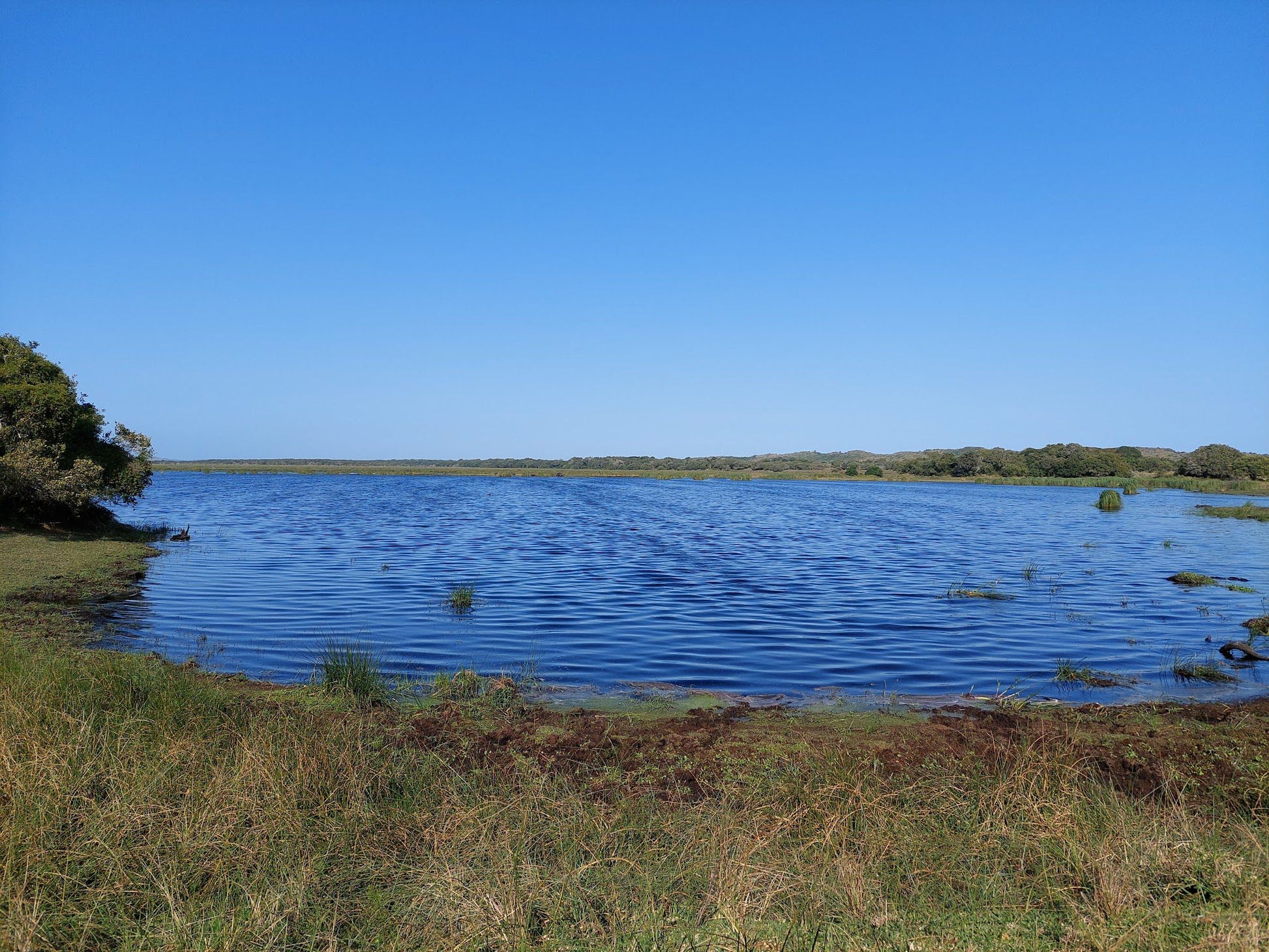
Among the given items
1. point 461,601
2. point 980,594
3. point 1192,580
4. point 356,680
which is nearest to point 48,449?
point 461,601

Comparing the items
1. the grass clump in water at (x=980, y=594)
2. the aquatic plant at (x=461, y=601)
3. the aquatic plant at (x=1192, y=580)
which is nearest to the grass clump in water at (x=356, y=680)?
the aquatic plant at (x=461, y=601)

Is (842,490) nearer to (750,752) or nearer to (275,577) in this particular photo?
(275,577)

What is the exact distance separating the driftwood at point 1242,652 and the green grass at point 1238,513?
3546 centimetres

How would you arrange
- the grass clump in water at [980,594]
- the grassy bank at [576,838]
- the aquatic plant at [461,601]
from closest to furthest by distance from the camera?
1. the grassy bank at [576,838]
2. the aquatic plant at [461,601]
3. the grass clump in water at [980,594]

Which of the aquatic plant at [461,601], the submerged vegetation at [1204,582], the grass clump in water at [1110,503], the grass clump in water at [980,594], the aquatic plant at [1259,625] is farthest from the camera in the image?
the grass clump in water at [1110,503]

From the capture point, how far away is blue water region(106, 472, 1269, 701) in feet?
40.0

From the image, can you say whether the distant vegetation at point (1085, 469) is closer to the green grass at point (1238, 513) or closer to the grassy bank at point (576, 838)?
the green grass at point (1238, 513)

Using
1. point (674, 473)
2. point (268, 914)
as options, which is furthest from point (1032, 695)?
point (674, 473)

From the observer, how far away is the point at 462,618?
51.0 feet

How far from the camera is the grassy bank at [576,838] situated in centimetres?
386

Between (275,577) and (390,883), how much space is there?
17.0 m

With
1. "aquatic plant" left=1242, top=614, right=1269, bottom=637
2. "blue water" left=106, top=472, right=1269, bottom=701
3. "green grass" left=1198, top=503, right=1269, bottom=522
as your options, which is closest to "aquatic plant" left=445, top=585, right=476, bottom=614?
"blue water" left=106, top=472, right=1269, bottom=701

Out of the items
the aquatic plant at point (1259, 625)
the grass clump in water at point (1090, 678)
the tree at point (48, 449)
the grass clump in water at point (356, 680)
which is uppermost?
the tree at point (48, 449)

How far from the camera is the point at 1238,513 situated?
140ft
